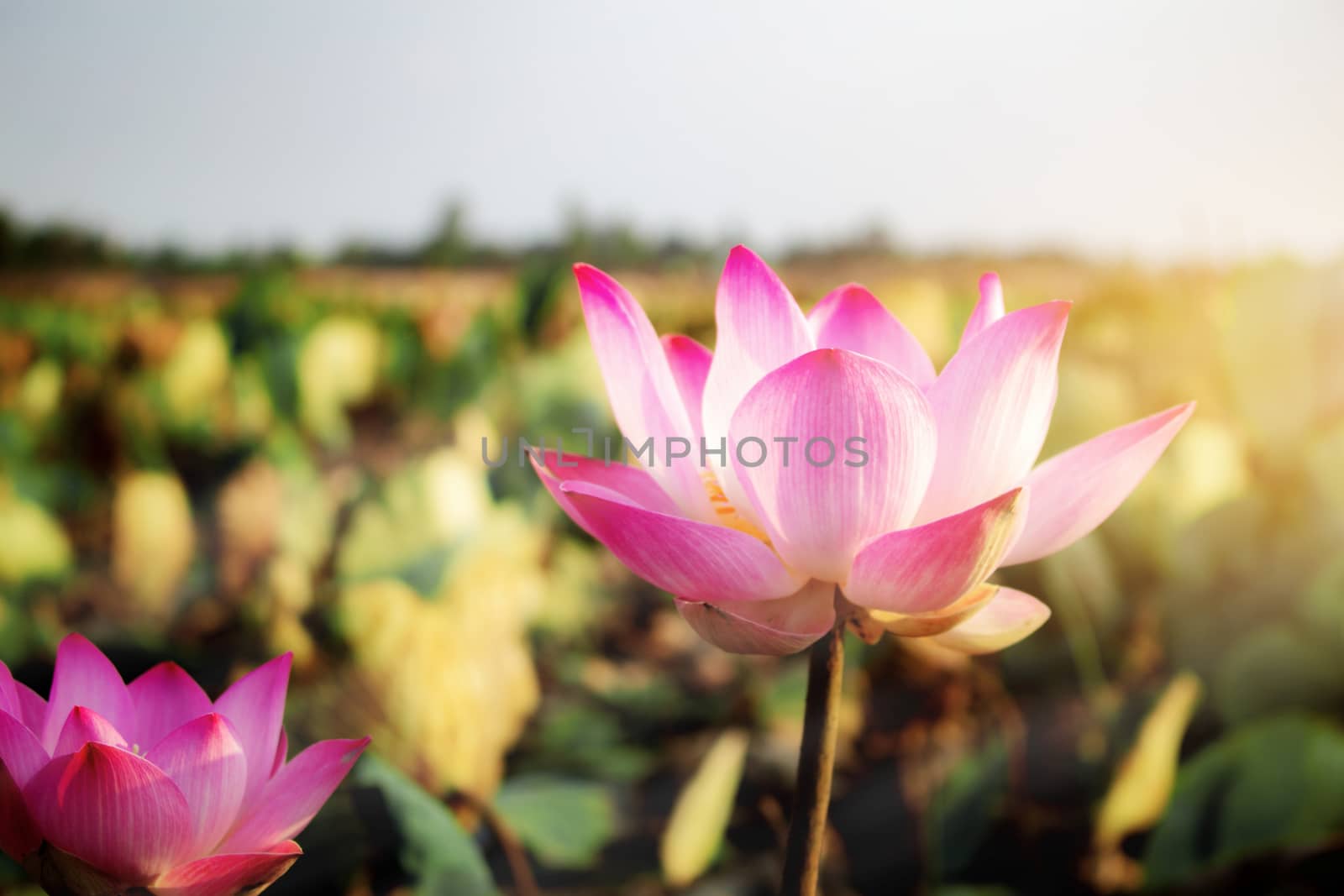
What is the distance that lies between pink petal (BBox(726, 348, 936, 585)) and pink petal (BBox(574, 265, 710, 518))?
2 centimetres

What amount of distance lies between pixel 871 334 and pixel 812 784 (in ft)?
0.39

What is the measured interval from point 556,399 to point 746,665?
320 mm

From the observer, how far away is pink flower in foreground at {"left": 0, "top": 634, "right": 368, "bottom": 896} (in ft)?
0.57

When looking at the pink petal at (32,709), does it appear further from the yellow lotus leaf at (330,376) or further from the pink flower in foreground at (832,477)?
the yellow lotus leaf at (330,376)

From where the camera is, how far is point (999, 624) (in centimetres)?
21

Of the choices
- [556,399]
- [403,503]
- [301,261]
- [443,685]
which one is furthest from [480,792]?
[301,261]

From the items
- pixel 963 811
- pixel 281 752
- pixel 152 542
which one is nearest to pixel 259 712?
pixel 281 752

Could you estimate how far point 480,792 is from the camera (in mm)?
431

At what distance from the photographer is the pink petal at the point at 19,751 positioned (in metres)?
0.18

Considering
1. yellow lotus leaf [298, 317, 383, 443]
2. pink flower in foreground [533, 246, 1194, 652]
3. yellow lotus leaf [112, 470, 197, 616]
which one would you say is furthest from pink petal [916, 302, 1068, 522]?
yellow lotus leaf [298, 317, 383, 443]

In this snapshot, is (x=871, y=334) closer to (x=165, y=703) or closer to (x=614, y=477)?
(x=614, y=477)

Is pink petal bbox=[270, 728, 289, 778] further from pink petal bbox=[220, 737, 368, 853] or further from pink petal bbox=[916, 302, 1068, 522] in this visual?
pink petal bbox=[916, 302, 1068, 522]

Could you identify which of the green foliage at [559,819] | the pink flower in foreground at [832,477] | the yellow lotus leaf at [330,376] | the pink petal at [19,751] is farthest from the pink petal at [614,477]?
the yellow lotus leaf at [330,376]

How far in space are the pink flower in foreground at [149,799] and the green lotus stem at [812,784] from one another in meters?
0.08
